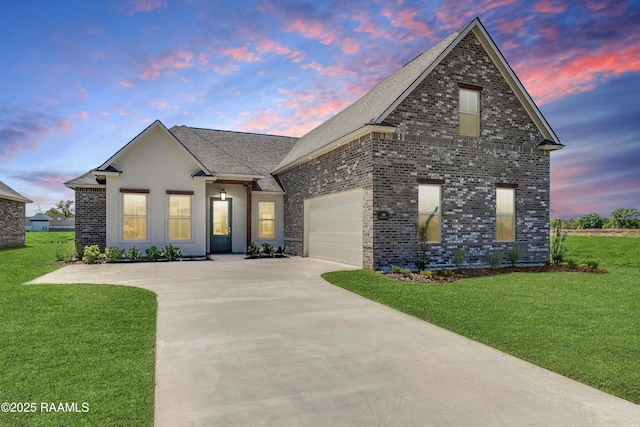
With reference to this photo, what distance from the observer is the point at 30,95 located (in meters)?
16.9

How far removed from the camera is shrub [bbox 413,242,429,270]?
41.2 ft

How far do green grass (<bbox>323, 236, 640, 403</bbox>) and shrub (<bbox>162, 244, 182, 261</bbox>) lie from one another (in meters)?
8.44

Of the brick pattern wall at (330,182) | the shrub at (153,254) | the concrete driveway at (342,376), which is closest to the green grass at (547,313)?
the concrete driveway at (342,376)

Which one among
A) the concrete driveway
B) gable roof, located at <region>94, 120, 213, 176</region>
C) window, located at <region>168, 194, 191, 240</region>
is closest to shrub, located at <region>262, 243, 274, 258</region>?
window, located at <region>168, 194, 191, 240</region>

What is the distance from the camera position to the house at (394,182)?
13.0m

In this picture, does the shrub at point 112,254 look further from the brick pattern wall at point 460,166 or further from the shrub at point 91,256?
the brick pattern wall at point 460,166

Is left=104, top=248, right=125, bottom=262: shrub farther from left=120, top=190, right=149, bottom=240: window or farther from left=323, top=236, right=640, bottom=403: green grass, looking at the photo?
left=323, top=236, right=640, bottom=403: green grass

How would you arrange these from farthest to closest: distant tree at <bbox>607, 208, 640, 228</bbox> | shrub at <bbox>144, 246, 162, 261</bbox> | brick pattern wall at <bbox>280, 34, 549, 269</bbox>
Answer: distant tree at <bbox>607, 208, 640, 228</bbox>, shrub at <bbox>144, 246, 162, 261</bbox>, brick pattern wall at <bbox>280, 34, 549, 269</bbox>

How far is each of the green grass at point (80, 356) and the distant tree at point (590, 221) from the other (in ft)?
119

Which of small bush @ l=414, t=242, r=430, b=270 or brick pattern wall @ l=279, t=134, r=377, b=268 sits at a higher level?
brick pattern wall @ l=279, t=134, r=377, b=268

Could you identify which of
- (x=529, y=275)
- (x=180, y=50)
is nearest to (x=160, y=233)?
(x=180, y=50)

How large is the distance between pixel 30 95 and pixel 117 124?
3665mm

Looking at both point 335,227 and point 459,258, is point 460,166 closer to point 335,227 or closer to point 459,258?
point 459,258

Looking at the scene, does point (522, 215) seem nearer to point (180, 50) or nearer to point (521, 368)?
point (521, 368)
